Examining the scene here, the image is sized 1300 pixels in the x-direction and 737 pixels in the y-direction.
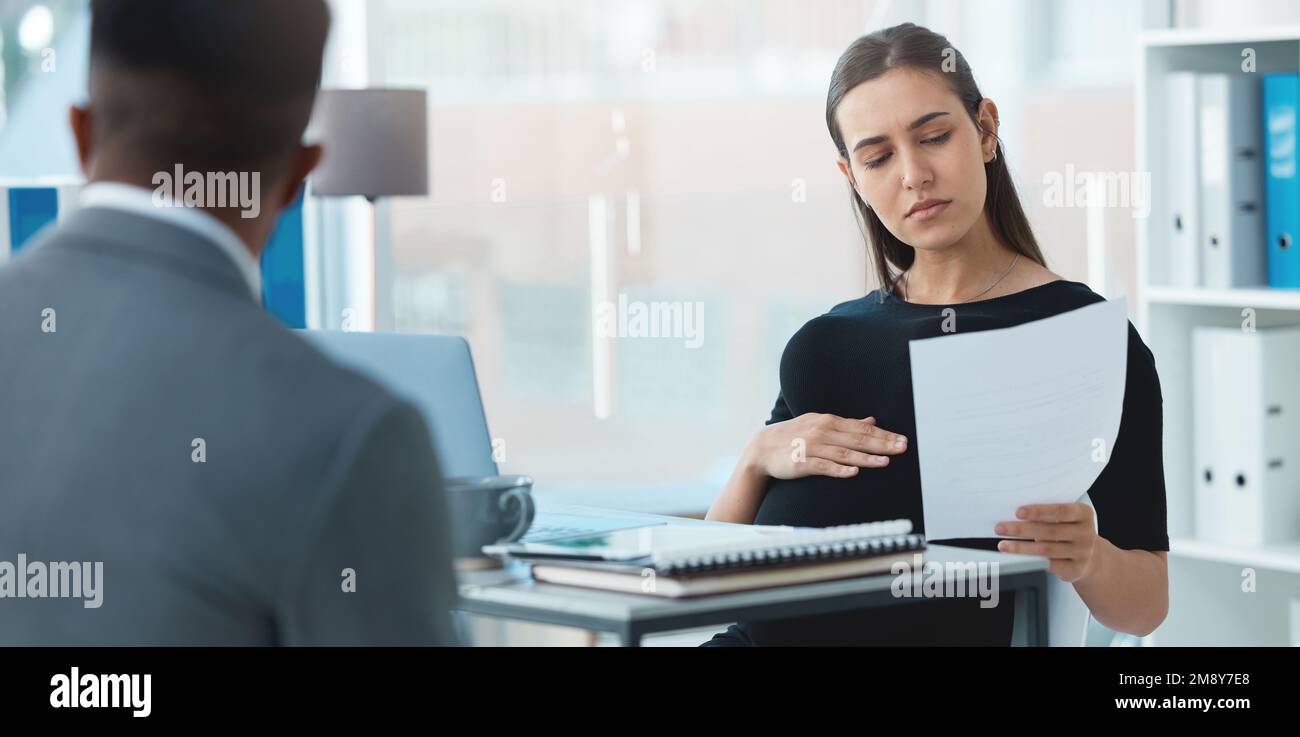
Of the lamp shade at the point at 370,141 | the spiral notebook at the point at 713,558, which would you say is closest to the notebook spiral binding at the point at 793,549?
the spiral notebook at the point at 713,558

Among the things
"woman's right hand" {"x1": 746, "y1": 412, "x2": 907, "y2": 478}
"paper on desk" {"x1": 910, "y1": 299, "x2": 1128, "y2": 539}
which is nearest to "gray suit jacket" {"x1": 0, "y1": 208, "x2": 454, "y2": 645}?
"paper on desk" {"x1": 910, "y1": 299, "x2": 1128, "y2": 539}

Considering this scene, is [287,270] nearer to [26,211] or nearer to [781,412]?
[26,211]

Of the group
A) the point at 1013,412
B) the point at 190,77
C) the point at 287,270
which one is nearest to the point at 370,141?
the point at 287,270

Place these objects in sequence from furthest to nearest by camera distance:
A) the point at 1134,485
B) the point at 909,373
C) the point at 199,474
Result: 1. the point at 909,373
2. the point at 1134,485
3. the point at 199,474

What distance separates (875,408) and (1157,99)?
1.23m

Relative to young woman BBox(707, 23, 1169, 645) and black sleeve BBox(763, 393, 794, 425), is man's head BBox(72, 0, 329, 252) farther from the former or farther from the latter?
black sleeve BBox(763, 393, 794, 425)

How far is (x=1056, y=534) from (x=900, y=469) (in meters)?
0.26

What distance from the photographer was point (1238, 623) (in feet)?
9.26

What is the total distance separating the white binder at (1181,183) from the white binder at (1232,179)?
15mm

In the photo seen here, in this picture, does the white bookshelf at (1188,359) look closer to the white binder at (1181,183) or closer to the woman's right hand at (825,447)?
the white binder at (1181,183)

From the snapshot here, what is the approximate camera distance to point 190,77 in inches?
31.0

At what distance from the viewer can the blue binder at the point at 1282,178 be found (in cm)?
255
